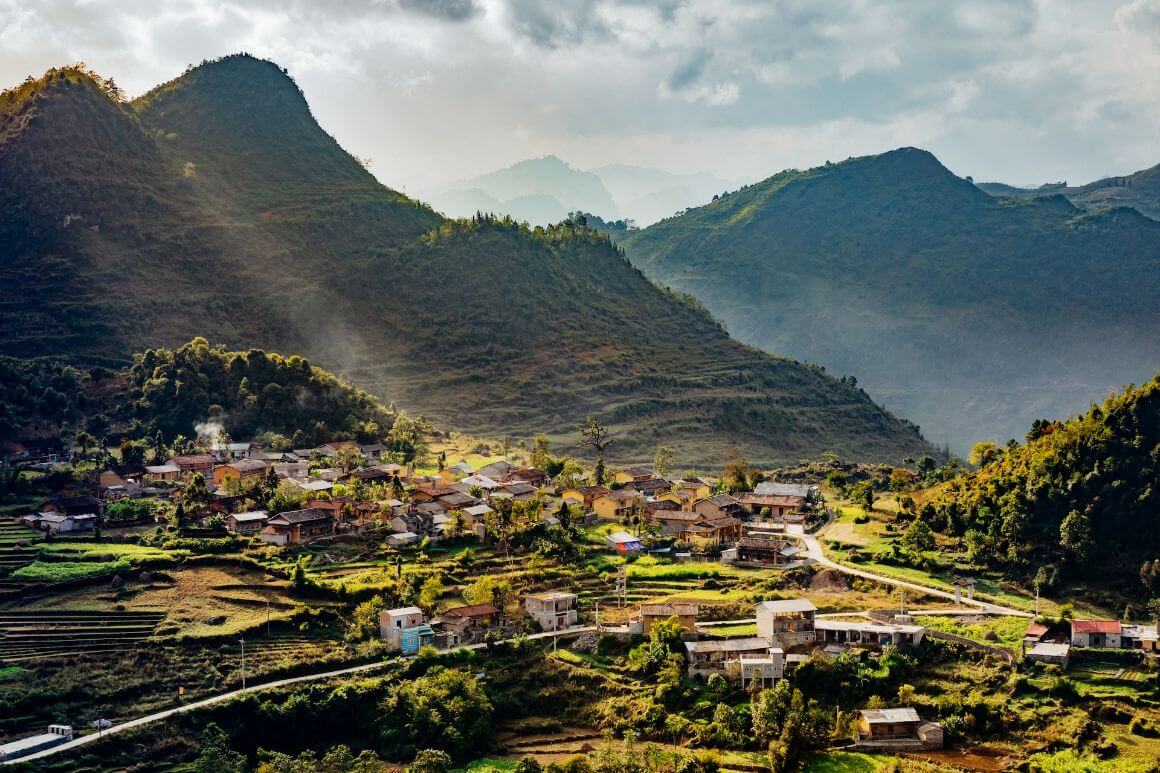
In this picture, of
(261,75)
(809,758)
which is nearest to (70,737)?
(809,758)

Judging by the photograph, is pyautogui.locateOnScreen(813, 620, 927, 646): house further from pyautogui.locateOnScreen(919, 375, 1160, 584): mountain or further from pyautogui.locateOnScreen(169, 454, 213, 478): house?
pyautogui.locateOnScreen(169, 454, 213, 478): house

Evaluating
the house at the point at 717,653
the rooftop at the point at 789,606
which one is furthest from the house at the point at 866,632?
the house at the point at 717,653

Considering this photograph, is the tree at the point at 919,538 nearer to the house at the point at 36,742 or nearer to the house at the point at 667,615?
the house at the point at 667,615

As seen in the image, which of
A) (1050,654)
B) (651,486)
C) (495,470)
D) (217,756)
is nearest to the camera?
(217,756)

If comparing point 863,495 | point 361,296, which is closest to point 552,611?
point 863,495

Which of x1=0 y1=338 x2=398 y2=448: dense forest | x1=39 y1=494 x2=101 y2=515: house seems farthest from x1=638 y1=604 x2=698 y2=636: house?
x1=0 y1=338 x2=398 y2=448: dense forest

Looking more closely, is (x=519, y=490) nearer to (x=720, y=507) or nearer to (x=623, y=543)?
(x=623, y=543)
